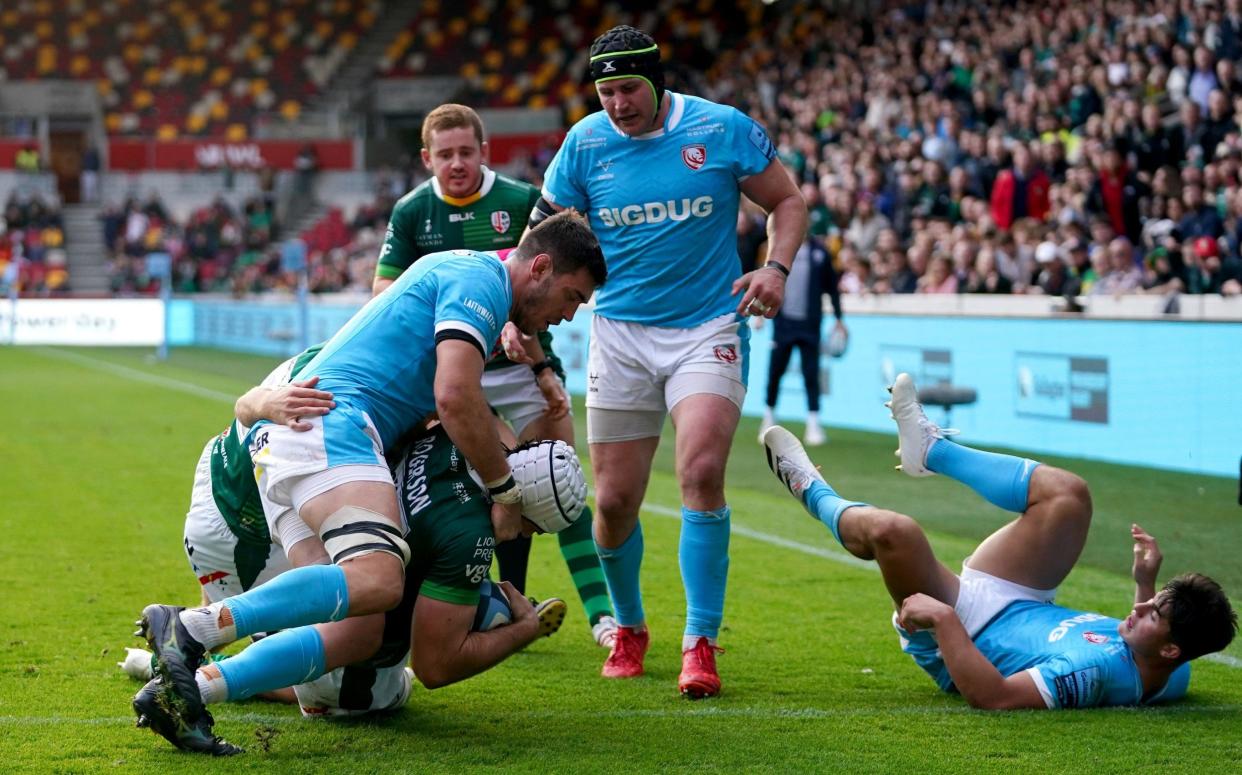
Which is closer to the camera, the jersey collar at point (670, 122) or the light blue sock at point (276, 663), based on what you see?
the light blue sock at point (276, 663)

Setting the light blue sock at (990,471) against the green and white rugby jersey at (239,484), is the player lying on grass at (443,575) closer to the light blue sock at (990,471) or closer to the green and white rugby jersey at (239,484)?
the green and white rugby jersey at (239,484)

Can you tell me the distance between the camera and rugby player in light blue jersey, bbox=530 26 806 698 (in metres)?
5.50

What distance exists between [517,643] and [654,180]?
1.78m

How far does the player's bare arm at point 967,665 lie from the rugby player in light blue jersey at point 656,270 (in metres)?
0.80

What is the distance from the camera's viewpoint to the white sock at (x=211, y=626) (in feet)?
13.6

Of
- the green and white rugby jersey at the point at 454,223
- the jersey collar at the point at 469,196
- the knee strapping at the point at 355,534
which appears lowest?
the knee strapping at the point at 355,534

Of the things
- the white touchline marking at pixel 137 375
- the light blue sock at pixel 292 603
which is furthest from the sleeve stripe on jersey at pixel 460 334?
the white touchline marking at pixel 137 375

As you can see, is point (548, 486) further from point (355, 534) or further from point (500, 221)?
point (500, 221)

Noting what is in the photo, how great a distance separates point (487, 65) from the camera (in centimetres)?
4191

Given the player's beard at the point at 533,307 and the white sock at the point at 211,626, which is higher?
the player's beard at the point at 533,307

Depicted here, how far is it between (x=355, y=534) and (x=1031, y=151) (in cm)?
1396

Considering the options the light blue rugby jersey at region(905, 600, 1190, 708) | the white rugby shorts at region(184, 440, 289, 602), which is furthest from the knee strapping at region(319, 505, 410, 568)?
the light blue rugby jersey at region(905, 600, 1190, 708)

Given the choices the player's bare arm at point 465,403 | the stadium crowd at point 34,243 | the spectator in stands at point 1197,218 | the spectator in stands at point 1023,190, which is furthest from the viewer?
the stadium crowd at point 34,243

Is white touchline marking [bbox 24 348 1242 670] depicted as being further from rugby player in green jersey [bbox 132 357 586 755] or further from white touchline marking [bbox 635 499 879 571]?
rugby player in green jersey [bbox 132 357 586 755]
